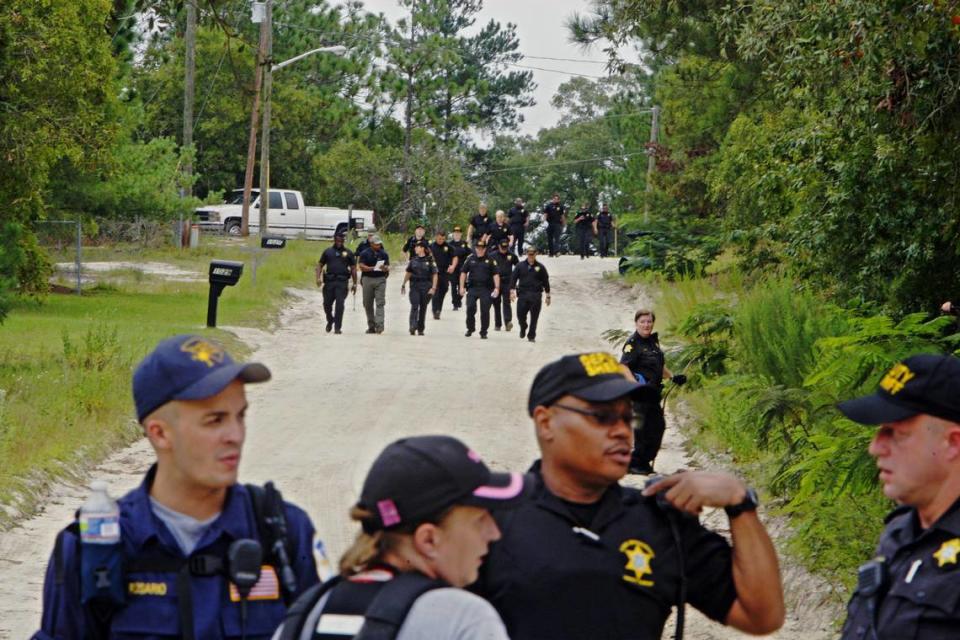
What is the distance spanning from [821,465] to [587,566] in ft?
18.0

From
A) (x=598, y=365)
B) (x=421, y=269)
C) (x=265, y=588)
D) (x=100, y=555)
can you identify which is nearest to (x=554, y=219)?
(x=421, y=269)

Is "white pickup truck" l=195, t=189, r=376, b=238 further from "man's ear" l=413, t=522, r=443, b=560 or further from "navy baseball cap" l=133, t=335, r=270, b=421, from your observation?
"man's ear" l=413, t=522, r=443, b=560

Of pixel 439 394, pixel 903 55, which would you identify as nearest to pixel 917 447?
pixel 903 55

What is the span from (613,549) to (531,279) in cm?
2353

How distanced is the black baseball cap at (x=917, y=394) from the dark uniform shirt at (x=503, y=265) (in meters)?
24.9

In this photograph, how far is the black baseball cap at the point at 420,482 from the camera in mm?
3064

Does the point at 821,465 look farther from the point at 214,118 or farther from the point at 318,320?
the point at 214,118

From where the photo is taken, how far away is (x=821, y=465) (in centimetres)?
923

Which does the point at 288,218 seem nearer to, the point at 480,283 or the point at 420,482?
the point at 480,283

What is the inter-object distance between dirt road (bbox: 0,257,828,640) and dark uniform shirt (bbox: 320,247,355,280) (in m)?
1.09

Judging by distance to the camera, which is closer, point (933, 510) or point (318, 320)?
point (933, 510)

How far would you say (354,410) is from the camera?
18.4 meters

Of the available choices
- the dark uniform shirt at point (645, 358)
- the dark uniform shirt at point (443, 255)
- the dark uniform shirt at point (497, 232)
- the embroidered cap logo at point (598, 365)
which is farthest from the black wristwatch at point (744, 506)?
the dark uniform shirt at point (497, 232)

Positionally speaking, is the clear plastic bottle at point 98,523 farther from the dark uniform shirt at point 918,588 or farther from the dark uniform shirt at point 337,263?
the dark uniform shirt at point 337,263
